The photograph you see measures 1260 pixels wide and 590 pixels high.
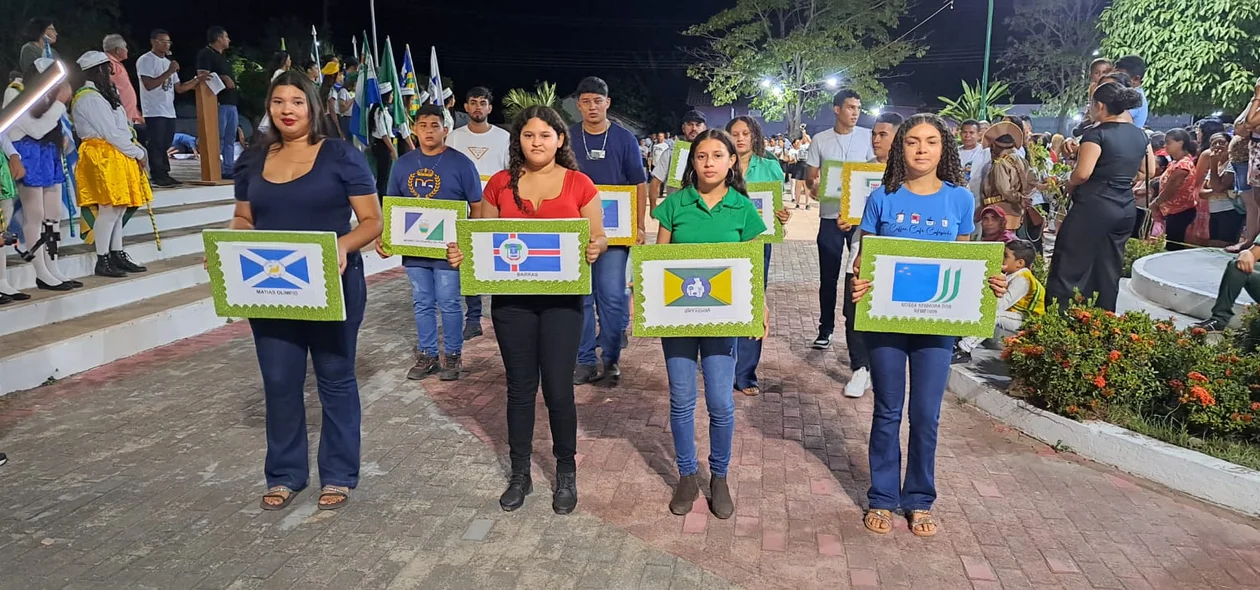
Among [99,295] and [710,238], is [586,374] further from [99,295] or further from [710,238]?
[99,295]

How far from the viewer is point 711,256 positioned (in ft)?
11.7

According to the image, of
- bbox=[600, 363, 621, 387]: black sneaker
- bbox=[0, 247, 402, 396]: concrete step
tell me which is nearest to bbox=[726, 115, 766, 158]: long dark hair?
bbox=[600, 363, 621, 387]: black sneaker

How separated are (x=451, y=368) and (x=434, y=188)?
53.3 inches

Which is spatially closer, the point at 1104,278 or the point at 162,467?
the point at 162,467

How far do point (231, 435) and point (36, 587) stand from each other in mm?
1726

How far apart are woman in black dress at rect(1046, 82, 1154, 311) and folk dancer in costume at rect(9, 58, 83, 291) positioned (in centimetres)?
745

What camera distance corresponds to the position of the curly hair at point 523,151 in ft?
12.8

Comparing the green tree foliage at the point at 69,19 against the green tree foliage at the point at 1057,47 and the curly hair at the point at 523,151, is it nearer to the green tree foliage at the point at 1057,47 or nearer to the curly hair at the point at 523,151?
the curly hair at the point at 523,151

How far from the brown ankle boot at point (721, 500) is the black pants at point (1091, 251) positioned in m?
2.93

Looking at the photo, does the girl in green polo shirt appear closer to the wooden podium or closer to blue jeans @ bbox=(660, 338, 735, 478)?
blue jeans @ bbox=(660, 338, 735, 478)

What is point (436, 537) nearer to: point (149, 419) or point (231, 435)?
point (231, 435)

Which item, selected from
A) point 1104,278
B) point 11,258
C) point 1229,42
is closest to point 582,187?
point 1104,278

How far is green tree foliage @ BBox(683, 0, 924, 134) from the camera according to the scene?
28688 mm

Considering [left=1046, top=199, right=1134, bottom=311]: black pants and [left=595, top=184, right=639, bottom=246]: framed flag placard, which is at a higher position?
[left=595, top=184, right=639, bottom=246]: framed flag placard
